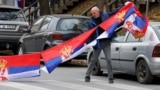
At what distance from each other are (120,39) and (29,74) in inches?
105

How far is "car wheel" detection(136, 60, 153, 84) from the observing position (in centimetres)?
1262

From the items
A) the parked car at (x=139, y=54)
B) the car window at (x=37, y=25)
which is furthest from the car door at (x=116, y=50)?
the car window at (x=37, y=25)

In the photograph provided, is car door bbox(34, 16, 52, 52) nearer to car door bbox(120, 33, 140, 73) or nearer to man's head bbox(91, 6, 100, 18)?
car door bbox(120, 33, 140, 73)

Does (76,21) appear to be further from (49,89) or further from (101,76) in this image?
(49,89)

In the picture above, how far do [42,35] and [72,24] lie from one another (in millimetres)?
1063

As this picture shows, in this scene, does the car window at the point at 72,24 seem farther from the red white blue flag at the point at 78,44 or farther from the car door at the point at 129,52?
the red white blue flag at the point at 78,44

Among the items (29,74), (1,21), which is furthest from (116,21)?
(1,21)

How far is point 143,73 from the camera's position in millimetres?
12812

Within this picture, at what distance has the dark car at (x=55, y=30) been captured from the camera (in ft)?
55.7

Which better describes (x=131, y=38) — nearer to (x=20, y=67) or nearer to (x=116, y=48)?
(x=116, y=48)

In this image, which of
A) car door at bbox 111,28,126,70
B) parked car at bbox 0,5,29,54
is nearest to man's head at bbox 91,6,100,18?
car door at bbox 111,28,126,70

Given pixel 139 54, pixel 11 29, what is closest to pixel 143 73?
pixel 139 54

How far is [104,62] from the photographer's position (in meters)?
14.4

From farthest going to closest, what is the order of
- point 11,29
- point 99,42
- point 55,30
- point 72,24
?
point 11,29 < point 72,24 < point 55,30 < point 99,42
